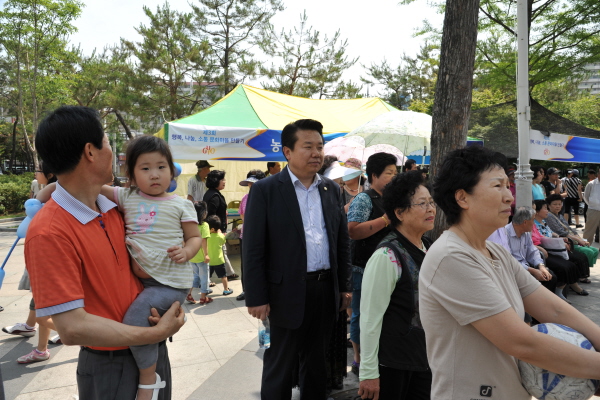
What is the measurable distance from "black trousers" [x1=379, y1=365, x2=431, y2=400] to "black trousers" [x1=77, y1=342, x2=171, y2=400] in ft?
4.12

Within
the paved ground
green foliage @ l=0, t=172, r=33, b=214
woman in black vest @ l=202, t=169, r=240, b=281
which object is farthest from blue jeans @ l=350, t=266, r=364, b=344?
green foliage @ l=0, t=172, r=33, b=214

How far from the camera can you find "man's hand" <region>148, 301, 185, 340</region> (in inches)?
64.4

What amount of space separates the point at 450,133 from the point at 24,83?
20.7m

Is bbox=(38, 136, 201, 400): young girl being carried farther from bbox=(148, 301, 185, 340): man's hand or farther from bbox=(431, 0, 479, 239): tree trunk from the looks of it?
bbox=(431, 0, 479, 239): tree trunk

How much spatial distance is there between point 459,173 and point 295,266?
1.41 meters

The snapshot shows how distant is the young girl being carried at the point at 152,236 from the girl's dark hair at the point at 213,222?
4.32 meters

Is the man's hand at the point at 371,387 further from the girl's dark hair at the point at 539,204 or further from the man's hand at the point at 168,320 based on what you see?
the girl's dark hair at the point at 539,204

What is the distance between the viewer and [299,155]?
9.73ft

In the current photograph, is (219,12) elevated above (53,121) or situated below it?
above

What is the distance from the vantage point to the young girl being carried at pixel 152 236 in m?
1.71

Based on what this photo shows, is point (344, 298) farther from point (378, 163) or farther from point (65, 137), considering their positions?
point (65, 137)

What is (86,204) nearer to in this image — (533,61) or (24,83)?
(533,61)

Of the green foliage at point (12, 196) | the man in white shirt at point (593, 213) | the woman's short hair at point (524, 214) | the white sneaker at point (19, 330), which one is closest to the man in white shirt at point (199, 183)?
the white sneaker at point (19, 330)

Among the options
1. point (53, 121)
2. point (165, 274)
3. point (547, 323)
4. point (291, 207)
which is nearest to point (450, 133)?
point (291, 207)
